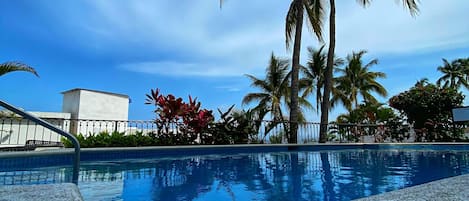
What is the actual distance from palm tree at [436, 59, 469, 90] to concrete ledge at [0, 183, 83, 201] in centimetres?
3237

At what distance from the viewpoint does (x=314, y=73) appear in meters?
16.3

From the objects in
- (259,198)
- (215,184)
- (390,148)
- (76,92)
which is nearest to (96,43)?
(76,92)

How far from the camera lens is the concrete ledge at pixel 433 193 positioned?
158 cm

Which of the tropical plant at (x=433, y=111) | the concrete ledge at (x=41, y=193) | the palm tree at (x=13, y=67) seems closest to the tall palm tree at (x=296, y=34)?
the tropical plant at (x=433, y=111)

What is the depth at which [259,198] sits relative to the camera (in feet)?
10.9

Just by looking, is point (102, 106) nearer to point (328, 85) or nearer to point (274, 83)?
point (274, 83)

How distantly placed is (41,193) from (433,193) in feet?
7.67

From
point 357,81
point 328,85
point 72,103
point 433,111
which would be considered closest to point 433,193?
point 328,85

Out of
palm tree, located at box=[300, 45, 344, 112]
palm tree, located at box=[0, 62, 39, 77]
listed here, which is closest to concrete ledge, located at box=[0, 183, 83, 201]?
palm tree, located at box=[0, 62, 39, 77]

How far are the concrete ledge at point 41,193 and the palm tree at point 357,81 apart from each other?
662 inches

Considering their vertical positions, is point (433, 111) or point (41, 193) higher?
point (433, 111)

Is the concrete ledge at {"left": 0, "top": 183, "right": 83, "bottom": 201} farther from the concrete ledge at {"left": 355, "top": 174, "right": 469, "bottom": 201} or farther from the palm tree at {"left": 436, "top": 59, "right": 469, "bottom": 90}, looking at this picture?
the palm tree at {"left": 436, "top": 59, "right": 469, "bottom": 90}

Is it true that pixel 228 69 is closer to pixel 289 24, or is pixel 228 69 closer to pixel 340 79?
pixel 289 24

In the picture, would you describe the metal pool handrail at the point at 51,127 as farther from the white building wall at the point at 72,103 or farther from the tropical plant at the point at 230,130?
the white building wall at the point at 72,103
